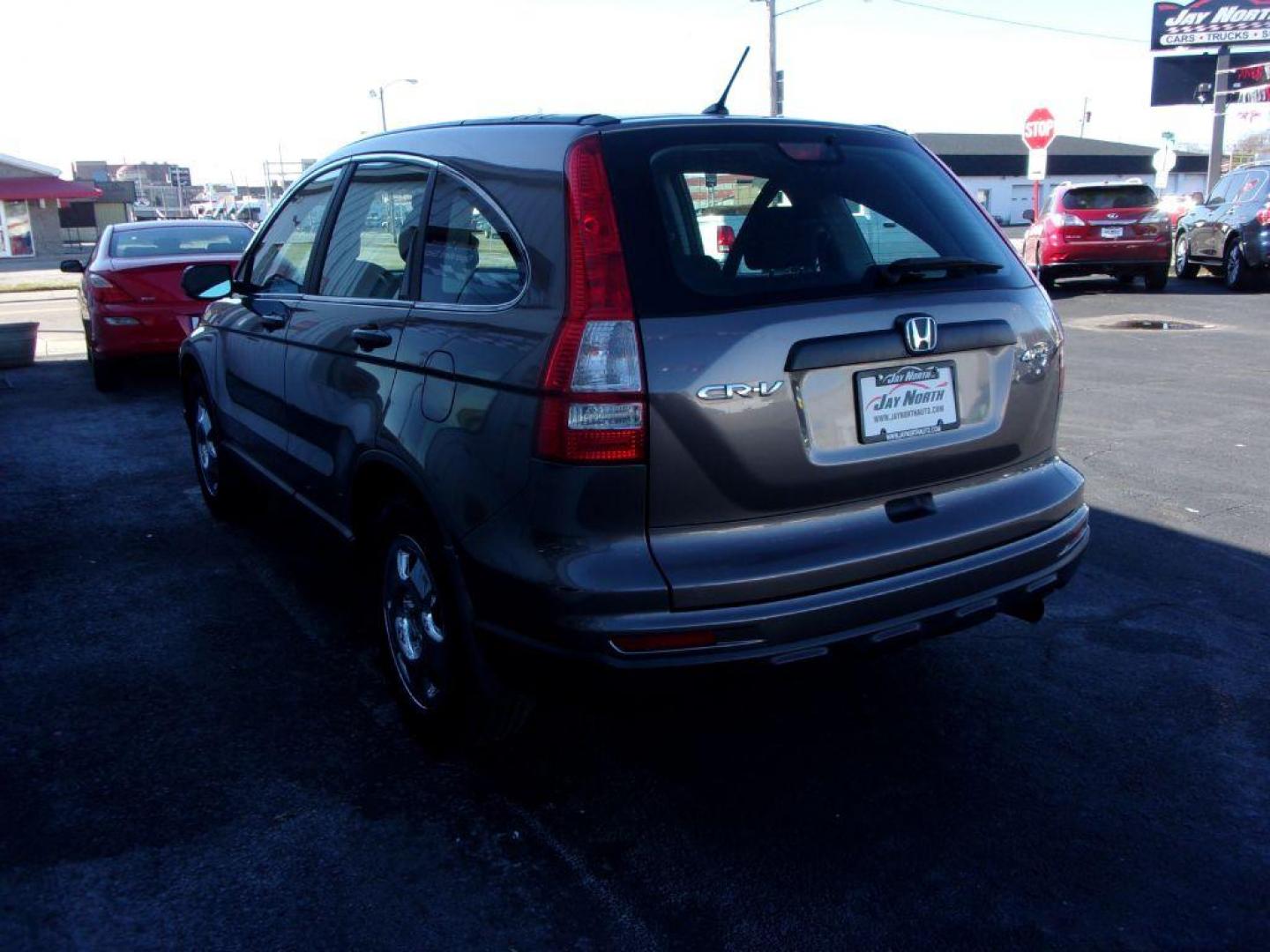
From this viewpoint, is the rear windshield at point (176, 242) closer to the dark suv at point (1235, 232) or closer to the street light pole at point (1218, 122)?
the dark suv at point (1235, 232)

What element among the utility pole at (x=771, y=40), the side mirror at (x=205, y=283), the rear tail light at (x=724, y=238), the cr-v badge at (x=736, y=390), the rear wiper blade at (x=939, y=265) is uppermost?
the utility pole at (x=771, y=40)

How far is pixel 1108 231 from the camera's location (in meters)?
16.7

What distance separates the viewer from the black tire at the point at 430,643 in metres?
3.12

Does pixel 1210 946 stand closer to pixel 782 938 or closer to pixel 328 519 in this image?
pixel 782 938

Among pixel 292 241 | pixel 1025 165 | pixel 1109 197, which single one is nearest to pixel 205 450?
pixel 292 241

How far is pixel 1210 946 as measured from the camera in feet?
8.35

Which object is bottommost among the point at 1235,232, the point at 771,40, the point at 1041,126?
the point at 1235,232

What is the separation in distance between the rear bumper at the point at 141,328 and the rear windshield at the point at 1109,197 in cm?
1283

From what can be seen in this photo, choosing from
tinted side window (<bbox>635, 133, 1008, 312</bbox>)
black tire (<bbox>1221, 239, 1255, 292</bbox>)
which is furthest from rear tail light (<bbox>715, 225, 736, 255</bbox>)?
black tire (<bbox>1221, 239, 1255, 292</bbox>)

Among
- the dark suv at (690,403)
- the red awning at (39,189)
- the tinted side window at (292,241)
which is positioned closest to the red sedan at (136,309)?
the tinted side window at (292,241)

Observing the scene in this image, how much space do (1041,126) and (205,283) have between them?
64.2 feet

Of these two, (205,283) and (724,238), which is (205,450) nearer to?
(205,283)

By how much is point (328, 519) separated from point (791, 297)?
2032 mm

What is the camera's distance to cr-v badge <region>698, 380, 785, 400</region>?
105 inches
